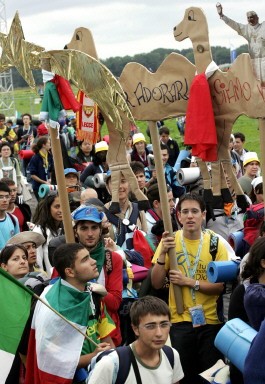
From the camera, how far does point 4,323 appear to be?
5070mm

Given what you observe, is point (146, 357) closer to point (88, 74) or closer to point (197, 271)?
point (197, 271)

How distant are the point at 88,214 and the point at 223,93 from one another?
49.2 inches

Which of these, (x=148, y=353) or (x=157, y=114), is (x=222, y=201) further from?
(x=148, y=353)

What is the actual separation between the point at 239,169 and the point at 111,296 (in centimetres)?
597

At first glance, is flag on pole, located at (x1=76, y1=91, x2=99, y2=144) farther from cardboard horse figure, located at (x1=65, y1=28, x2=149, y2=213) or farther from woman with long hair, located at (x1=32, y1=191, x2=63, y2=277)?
woman with long hair, located at (x1=32, y1=191, x2=63, y2=277)

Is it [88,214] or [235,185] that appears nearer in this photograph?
[88,214]

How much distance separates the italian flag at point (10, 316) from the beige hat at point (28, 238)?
71.4 inches

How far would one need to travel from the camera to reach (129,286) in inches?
255

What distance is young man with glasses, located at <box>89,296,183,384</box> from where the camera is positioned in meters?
4.57

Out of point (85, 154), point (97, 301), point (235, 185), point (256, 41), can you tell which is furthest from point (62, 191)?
point (85, 154)

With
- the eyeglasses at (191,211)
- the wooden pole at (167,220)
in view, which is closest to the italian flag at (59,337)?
the wooden pole at (167,220)

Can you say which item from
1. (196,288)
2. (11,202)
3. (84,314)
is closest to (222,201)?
(196,288)

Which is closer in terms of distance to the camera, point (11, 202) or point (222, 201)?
point (222, 201)

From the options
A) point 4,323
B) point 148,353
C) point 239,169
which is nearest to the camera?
point 148,353
